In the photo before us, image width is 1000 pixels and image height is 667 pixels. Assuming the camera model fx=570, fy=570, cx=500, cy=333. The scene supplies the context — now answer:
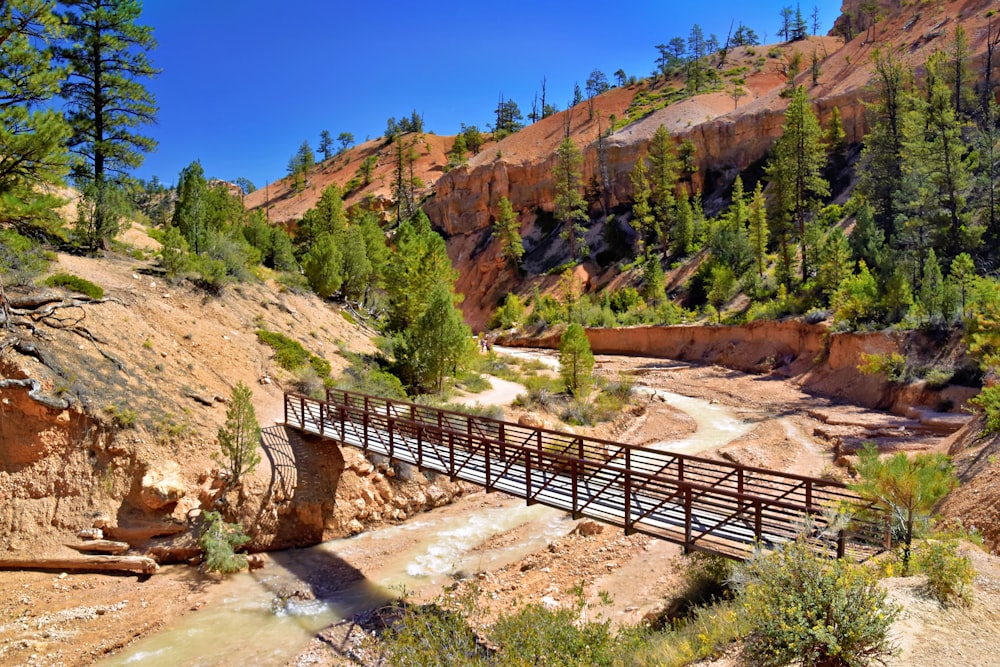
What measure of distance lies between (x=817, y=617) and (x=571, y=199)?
5895 centimetres

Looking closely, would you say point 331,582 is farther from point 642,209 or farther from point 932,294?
point 642,209

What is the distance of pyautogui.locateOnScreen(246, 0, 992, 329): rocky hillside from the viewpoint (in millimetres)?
54875

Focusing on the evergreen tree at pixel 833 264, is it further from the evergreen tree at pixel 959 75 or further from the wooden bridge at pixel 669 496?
the wooden bridge at pixel 669 496

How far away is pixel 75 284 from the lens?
1578cm

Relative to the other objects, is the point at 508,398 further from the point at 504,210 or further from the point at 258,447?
the point at 504,210

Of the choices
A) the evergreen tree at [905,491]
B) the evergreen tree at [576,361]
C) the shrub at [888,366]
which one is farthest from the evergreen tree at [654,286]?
the evergreen tree at [905,491]

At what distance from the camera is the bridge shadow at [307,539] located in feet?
37.1

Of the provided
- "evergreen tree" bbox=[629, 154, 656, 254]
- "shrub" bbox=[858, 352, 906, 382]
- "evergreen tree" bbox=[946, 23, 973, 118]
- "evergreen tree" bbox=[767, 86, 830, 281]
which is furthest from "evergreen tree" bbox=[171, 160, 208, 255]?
"evergreen tree" bbox=[946, 23, 973, 118]

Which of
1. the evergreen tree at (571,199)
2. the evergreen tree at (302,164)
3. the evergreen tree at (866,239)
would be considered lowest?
the evergreen tree at (866,239)

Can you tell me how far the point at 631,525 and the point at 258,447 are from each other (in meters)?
10.4

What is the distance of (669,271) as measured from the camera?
166ft

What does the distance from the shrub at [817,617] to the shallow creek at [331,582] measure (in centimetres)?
699

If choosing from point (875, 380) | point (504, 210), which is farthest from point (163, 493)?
point (504, 210)

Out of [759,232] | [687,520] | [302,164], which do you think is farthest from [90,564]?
[302,164]
